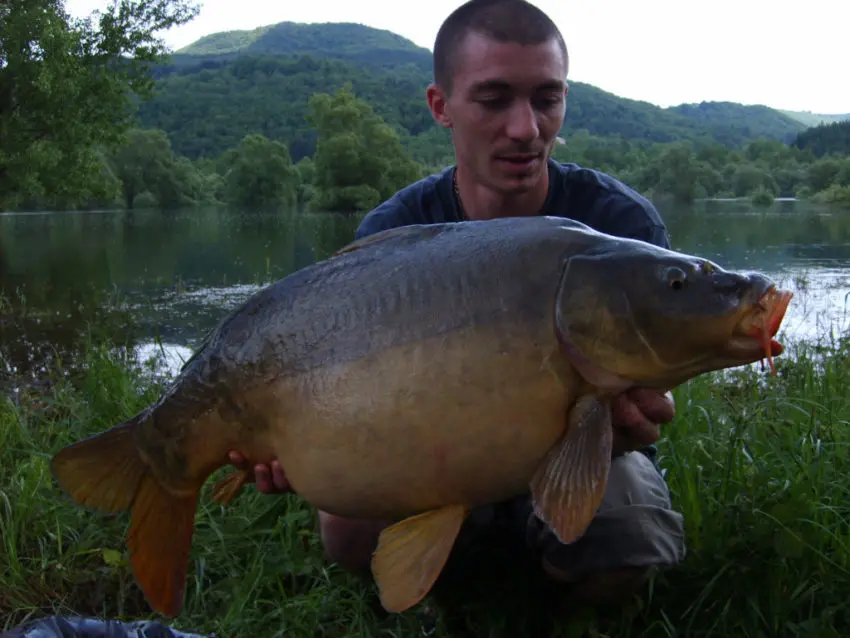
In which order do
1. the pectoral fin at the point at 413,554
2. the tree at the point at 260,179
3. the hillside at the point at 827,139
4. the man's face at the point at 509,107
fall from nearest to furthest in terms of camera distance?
the pectoral fin at the point at 413,554
the man's face at the point at 509,107
the tree at the point at 260,179
the hillside at the point at 827,139

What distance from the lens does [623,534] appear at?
1.90 metres

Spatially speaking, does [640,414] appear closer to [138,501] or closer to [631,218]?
[631,218]

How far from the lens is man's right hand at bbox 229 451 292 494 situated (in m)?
1.64

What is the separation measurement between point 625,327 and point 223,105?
90.3m

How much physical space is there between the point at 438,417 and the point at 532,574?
3.18 feet

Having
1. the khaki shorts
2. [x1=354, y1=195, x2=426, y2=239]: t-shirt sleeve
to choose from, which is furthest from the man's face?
the khaki shorts

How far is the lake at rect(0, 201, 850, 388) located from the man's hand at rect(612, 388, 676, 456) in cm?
325

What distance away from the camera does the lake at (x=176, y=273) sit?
7.53 meters

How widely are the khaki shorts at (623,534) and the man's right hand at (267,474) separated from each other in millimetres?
607

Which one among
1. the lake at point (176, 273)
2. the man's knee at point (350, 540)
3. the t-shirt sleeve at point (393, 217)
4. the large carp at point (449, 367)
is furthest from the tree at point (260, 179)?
the large carp at point (449, 367)

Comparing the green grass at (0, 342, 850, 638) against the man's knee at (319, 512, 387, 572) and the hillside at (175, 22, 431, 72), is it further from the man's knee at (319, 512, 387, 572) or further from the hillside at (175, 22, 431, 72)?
the hillside at (175, 22, 431, 72)

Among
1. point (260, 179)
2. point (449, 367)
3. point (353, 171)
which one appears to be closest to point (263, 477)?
point (449, 367)

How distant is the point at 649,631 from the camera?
6.35 feet

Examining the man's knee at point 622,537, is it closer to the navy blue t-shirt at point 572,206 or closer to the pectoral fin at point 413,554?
the pectoral fin at point 413,554
